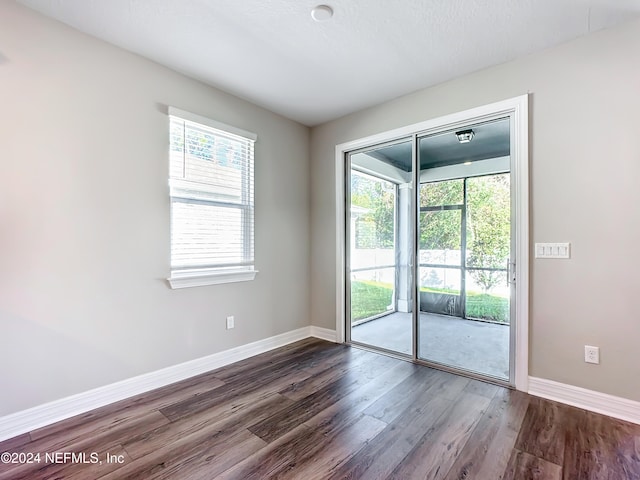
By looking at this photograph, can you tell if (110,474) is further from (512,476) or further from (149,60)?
(149,60)

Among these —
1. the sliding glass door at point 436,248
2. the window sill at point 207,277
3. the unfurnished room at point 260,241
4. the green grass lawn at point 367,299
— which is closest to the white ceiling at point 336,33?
the unfurnished room at point 260,241

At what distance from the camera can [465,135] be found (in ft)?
9.51

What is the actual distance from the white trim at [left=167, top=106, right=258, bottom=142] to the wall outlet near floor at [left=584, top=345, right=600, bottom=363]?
3.41 m

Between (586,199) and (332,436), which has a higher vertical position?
(586,199)

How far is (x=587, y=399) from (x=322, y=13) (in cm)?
325

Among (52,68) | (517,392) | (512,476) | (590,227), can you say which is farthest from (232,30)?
(517,392)

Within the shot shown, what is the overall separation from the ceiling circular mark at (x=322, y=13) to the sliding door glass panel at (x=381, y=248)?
1545 mm

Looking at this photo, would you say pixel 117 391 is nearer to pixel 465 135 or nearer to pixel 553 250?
pixel 553 250

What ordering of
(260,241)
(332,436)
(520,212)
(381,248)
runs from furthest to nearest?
(381,248) → (260,241) → (520,212) → (332,436)

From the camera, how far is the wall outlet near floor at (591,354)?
7.27 feet

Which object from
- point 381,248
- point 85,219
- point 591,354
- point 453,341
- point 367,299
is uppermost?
point 85,219

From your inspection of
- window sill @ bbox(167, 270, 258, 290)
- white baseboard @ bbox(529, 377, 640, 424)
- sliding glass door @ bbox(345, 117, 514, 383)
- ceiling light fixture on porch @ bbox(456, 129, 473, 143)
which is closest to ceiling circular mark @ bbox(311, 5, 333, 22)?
sliding glass door @ bbox(345, 117, 514, 383)

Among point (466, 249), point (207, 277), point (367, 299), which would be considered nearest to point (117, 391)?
point (207, 277)

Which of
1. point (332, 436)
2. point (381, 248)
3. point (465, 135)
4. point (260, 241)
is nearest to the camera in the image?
point (332, 436)
